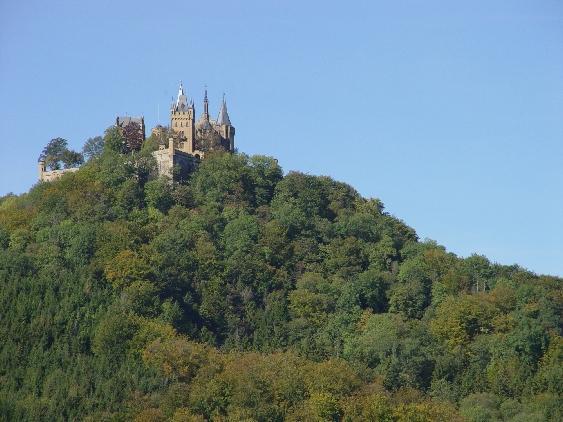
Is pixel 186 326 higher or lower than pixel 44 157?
lower

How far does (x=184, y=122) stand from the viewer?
11562cm

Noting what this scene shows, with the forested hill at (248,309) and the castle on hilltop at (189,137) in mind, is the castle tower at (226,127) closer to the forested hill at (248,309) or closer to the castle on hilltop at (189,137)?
the castle on hilltop at (189,137)

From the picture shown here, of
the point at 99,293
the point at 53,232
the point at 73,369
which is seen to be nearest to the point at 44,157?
the point at 53,232

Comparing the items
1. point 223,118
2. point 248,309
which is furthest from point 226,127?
point 248,309

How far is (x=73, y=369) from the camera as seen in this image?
8844cm

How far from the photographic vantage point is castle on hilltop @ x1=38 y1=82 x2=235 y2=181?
357 feet

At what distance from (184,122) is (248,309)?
65.3 ft

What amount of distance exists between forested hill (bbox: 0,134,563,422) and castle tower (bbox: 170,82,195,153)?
352cm

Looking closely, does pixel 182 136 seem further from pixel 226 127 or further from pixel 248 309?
pixel 248 309

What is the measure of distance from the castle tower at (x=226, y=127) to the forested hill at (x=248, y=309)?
25.5ft

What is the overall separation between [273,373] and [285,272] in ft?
49.5

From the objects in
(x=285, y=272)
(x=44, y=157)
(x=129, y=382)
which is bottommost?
(x=129, y=382)

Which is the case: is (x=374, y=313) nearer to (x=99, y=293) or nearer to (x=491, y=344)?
(x=491, y=344)

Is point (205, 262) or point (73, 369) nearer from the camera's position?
point (73, 369)
